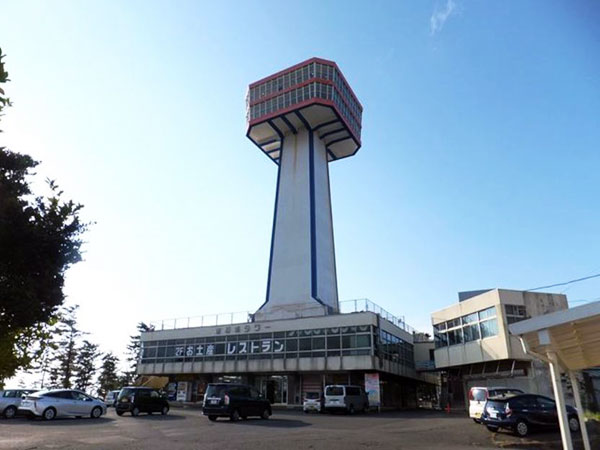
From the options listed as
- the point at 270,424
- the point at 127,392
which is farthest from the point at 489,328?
the point at 127,392

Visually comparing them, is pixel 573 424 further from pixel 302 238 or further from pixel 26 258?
pixel 302 238

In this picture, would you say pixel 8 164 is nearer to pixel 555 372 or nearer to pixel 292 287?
pixel 555 372

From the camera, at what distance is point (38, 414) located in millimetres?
19203

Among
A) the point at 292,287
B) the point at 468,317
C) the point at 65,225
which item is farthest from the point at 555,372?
the point at 292,287

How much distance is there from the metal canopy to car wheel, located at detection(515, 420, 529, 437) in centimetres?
700

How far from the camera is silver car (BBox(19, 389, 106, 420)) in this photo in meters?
19.2

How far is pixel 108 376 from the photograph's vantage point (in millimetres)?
66188

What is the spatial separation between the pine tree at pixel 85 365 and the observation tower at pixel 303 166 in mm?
35032

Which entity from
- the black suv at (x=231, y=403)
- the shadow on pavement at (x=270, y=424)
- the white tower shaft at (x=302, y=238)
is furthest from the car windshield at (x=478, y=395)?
the white tower shaft at (x=302, y=238)

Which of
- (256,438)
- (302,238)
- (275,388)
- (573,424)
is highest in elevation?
(302,238)

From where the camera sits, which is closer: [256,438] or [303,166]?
[256,438]

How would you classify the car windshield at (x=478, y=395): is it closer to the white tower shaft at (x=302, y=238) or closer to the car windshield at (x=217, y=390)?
the car windshield at (x=217, y=390)

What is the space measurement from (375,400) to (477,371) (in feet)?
27.5

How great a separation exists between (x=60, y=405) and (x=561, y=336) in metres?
20.1
